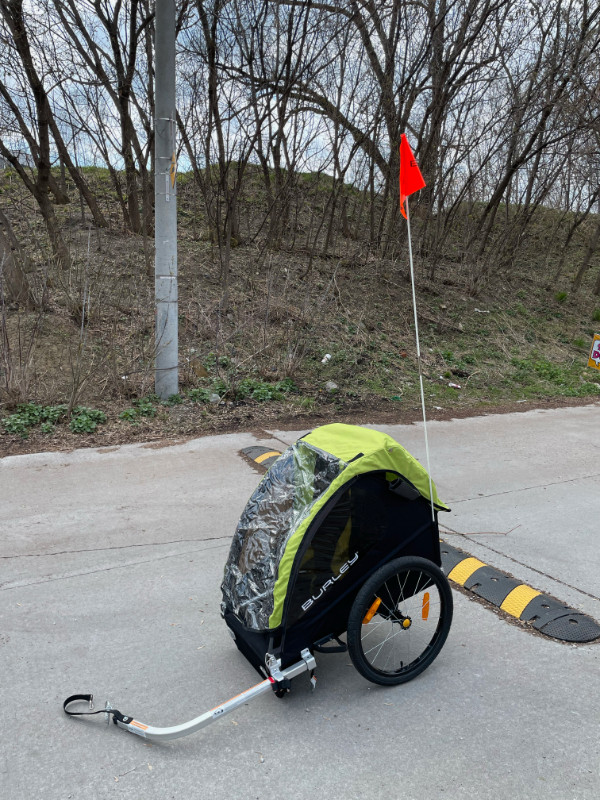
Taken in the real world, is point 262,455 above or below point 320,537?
below

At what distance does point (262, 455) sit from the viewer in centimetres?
591

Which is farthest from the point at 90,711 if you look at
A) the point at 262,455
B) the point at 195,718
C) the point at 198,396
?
the point at 198,396

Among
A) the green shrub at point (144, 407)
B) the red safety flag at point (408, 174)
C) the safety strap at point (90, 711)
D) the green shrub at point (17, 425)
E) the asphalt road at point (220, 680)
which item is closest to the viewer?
the asphalt road at point (220, 680)

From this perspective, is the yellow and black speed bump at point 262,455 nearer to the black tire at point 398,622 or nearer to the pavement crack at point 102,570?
the pavement crack at point 102,570

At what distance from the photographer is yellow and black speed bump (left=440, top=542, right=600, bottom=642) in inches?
128

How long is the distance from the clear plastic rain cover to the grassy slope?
151 inches

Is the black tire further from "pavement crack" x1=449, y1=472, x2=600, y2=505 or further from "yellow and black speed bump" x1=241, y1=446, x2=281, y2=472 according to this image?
"yellow and black speed bump" x1=241, y1=446, x2=281, y2=472

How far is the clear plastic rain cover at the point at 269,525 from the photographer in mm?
2572

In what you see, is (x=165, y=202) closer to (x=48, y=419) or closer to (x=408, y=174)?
(x=48, y=419)

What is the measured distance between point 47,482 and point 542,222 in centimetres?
2179

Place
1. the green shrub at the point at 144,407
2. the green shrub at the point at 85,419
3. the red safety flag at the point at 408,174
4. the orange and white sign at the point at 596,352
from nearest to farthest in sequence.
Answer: the red safety flag at the point at 408,174, the green shrub at the point at 85,419, the green shrub at the point at 144,407, the orange and white sign at the point at 596,352

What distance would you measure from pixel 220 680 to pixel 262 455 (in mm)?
3229

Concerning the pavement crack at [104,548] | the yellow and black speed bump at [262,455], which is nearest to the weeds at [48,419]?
the yellow and black speed bump at [262,455]

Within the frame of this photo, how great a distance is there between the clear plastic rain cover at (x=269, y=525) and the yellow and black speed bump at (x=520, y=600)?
1636 mm
